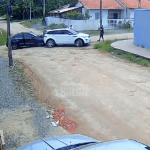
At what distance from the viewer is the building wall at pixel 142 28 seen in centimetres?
2233

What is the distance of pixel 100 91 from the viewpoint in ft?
39.5

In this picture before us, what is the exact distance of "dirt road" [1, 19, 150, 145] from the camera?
8.47 m

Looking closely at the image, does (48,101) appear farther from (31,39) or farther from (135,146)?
(31,39)

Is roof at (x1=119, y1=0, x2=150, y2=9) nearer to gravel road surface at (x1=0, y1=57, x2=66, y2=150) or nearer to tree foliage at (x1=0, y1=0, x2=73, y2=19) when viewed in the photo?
tree foliage at (x1=0, y1=0, x2=73, y2=19)

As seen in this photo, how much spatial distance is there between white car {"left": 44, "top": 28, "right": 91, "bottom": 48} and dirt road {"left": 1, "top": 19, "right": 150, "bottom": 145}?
4911 millimetres

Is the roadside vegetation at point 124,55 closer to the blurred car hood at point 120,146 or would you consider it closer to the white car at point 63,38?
the white car at point 63,38

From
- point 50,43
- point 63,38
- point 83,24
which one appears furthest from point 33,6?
point 63,38

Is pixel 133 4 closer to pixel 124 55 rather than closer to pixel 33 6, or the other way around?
pixel 33 6

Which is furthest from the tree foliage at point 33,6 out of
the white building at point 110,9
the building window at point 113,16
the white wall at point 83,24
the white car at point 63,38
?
the white car at point 63,38

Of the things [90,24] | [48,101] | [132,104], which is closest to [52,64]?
[48,101]

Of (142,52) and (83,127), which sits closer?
(83,127)

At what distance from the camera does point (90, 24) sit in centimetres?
4062

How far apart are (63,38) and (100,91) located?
14.5 m

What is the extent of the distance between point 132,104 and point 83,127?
2.56 m
